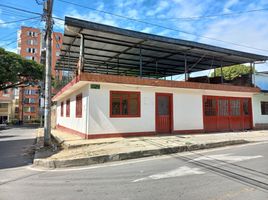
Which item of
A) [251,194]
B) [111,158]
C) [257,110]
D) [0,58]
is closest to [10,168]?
[111,158]

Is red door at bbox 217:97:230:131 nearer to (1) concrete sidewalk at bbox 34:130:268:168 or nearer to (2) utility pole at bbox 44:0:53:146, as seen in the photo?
(1) concrete sidewalk at bbox 34:130:268:168

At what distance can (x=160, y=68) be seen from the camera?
69.2 feet

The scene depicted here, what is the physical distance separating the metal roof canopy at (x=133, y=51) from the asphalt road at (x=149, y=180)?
6.76 m

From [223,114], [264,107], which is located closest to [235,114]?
[223,114]

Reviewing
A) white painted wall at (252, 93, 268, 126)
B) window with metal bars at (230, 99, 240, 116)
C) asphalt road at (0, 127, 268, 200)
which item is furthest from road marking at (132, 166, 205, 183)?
white painted wall at (252, 93, 268, 126)

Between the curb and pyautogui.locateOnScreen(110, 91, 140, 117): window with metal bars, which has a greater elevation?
pyautogui.locateOnScreen(110, 91, 140, 117): window with metal bars

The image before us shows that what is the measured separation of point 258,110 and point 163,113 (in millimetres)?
9568

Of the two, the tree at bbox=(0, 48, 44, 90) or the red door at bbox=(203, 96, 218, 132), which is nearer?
the red door at bbox=(203, 96, 218, 132)

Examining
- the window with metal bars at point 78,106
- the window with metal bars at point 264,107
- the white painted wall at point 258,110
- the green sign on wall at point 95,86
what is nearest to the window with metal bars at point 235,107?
the white painted wall at point 258,110

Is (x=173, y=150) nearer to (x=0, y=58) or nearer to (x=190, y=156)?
(x=190, y=156)

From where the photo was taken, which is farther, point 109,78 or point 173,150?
point 109,78

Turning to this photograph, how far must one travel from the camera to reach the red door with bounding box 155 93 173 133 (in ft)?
44.6

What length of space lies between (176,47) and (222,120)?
21.0 feet

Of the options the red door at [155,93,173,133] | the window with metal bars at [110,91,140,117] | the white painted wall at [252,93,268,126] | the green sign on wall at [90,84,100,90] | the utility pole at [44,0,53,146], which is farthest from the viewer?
the white painted wall at [252,93,268,126]
